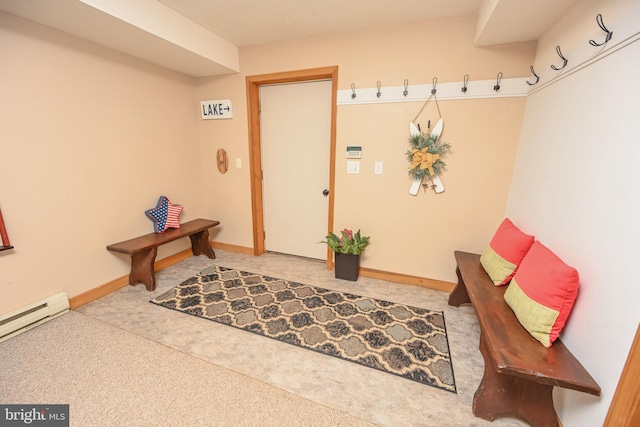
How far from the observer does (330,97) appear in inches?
110

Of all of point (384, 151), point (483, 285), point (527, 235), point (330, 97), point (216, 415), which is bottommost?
point (216, 415)

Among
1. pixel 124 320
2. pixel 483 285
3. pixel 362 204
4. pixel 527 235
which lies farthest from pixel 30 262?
pixel 527 235

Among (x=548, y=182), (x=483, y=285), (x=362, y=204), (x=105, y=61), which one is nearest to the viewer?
(x=548, y=182)

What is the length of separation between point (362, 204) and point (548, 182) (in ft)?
4.96

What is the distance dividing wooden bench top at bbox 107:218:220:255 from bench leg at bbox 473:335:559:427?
283cm

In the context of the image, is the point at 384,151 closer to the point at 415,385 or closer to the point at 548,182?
the point at 548,182

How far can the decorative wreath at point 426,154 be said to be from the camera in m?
2.32

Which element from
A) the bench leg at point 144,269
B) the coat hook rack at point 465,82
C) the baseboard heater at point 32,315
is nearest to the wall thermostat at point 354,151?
the coat hook rack at point 465,82

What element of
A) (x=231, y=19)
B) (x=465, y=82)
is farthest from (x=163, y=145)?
(x=465, y=82)

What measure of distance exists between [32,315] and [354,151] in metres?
3.01

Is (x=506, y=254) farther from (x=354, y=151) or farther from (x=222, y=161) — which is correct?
(x=222, y=161)

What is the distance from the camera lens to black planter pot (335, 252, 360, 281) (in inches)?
106

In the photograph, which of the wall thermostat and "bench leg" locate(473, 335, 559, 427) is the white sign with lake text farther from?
"bench leg" locate(473, 335, 559, 427)

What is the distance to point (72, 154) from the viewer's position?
6.99 feet
